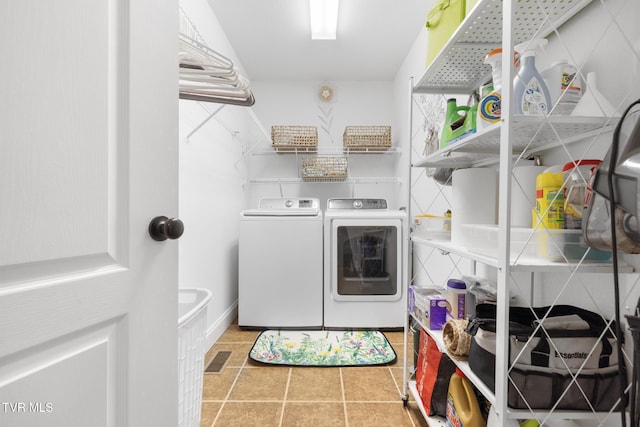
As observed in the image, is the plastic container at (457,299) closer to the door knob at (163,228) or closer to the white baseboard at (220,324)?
the door knob at (163,228)

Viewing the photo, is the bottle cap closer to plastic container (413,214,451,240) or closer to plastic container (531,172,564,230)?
plastic container (413,214,451,240)

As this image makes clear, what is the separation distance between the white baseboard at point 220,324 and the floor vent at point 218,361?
5.1 inches

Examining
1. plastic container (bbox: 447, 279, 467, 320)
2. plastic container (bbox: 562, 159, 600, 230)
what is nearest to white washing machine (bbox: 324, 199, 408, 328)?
plastic container (bbox: 447, 279, 467, 320)

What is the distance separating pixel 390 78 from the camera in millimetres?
3357

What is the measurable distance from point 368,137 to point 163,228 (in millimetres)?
2696

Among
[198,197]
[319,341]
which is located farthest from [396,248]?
[198,197]

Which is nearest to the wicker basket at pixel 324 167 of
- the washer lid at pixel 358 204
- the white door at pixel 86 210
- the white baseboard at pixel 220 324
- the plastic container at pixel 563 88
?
the washer lid at pixel 358 204

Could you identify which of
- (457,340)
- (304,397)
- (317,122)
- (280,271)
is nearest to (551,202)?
(457,340)

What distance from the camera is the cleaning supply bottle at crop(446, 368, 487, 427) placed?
3.54 ft

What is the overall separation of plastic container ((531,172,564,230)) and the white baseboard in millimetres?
2106

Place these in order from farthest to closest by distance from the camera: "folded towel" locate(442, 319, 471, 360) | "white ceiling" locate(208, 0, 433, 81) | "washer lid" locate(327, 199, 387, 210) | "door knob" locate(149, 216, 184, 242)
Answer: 1. "washer lid" locate(327, 199, 387, 210)
2. "white ceiling" locate(208, 0, 433, 81)
3. "folded towel" locate(442, 319, 471, 360)
4. "door knob" locate(149, 216, 184, 242)

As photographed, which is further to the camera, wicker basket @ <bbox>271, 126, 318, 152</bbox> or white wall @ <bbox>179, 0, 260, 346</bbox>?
wicker basket @ <bbox>271, 126, 318, 152</bbox>

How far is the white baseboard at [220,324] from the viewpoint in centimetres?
222

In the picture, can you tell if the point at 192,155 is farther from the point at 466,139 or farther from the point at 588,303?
the point at 588,303
